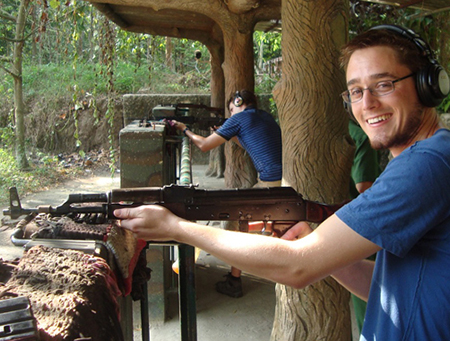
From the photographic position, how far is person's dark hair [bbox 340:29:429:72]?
1.23 m

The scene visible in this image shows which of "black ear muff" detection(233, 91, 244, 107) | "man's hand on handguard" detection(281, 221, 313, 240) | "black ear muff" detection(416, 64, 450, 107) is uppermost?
"black ear muff" detection(233, 91, 244, 107)

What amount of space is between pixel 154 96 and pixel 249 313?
22.2 ft

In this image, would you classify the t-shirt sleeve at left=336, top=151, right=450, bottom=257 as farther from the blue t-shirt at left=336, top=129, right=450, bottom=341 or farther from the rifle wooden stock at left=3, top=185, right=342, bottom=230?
the rifle wooden stock at left=3, top=185, right=342, bottom=230

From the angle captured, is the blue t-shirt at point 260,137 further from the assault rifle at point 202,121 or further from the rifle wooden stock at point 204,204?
the rifle wooden stock at point 204,204

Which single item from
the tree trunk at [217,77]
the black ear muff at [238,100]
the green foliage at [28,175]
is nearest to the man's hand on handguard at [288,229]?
the black ear muff at [238,100]

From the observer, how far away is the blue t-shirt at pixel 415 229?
102 centimetres

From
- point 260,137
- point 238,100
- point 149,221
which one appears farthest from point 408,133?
point 238,100

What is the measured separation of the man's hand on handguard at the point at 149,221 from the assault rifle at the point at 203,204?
0.05 meters

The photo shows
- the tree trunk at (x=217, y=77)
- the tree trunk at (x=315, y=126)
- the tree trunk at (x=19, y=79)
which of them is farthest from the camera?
the tree trunk at (x=19, y=79)

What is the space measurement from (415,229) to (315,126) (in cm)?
168

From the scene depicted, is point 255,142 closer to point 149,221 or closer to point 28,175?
point 149,221

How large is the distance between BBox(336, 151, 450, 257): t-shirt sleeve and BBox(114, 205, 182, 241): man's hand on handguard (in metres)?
0.61

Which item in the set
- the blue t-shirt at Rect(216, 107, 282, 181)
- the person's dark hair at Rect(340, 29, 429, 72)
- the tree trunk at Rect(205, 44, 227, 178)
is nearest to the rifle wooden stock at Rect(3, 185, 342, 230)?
the person's dark hair at Rect(340, 29, 429, 72)

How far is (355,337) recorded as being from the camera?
3.54m
